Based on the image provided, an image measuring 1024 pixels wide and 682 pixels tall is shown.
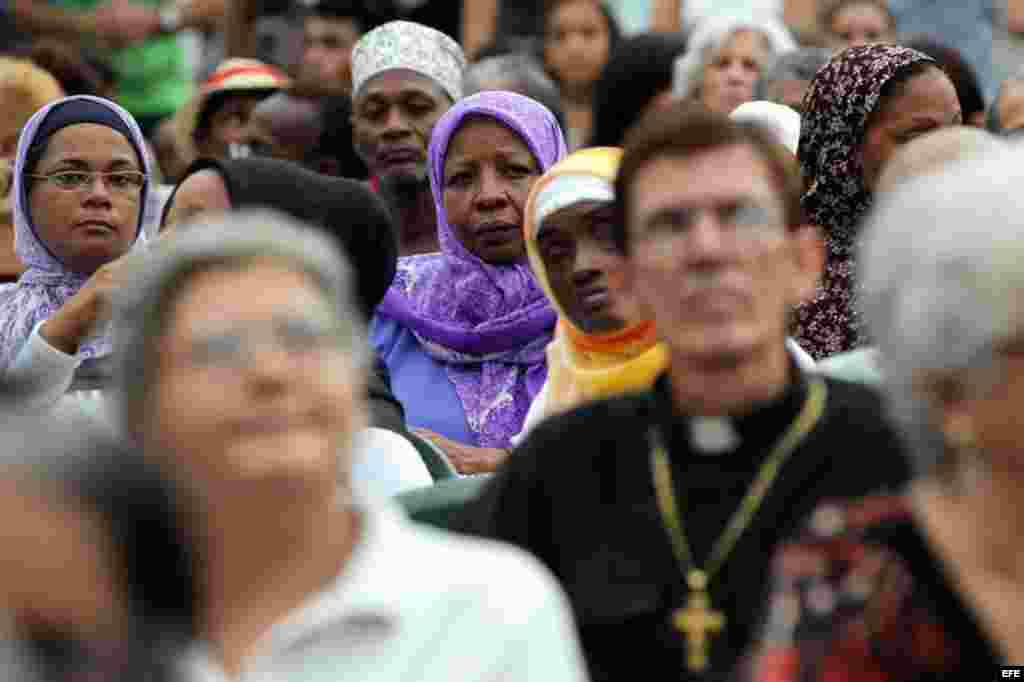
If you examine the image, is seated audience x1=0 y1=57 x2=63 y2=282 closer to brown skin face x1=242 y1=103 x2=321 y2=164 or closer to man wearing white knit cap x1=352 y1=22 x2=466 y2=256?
brown skin face x1=242 y1=103 x2=321 y2=164

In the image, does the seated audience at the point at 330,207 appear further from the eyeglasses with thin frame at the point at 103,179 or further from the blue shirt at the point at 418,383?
the eyeglasses with thin frame at the point at 103,179

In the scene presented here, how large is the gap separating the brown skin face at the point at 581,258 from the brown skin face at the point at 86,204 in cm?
152

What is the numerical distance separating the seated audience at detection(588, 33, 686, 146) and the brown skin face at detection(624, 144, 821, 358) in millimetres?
5849

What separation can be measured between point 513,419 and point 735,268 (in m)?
3.26

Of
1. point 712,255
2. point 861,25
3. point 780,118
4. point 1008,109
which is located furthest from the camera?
point 861,25

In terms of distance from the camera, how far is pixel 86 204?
26.7ft

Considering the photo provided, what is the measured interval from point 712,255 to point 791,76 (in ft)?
18.2

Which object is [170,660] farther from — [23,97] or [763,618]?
[23,97]

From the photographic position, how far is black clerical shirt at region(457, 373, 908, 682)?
4.65m

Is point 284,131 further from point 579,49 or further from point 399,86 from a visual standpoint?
point 579,49

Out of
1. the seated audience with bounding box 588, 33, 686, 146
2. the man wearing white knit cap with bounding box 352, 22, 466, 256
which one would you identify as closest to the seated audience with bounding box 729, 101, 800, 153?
the man wearing white knit cap with bounding box 352, 22, 466, 256

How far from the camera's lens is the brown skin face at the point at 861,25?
12125 mm

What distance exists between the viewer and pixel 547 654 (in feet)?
13.4

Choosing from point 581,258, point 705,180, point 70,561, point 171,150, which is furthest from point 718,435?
point 171,150
